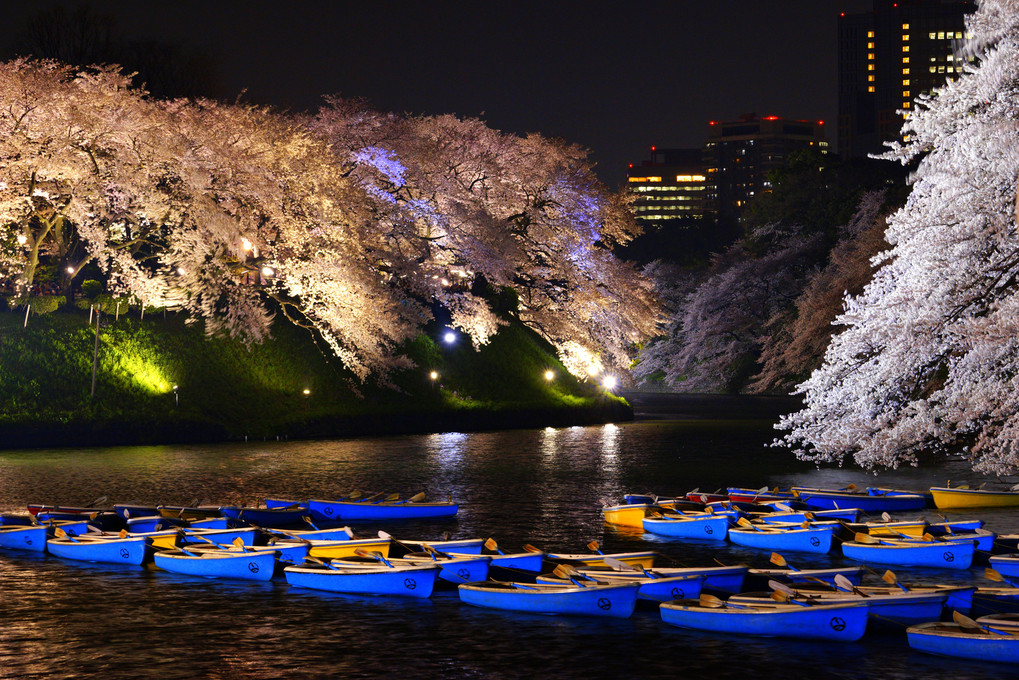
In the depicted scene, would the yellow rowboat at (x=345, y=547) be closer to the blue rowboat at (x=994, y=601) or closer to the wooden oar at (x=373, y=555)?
the wooden oar at (x=373, y=555)

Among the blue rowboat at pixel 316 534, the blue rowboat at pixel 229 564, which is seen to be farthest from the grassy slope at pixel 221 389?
A: the blue rowboat at pixel 229 564

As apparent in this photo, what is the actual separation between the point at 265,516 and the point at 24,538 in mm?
4157

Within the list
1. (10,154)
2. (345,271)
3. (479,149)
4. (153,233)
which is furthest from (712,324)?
(10,154)

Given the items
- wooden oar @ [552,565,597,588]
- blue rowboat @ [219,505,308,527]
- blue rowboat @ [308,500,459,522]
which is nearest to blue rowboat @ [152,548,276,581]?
blue rowboat @ [219,505,308,527]

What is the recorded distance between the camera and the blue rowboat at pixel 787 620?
1270 centimetres

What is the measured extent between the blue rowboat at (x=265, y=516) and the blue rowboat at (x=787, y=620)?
377 inches

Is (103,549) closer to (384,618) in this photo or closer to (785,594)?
(384,618)

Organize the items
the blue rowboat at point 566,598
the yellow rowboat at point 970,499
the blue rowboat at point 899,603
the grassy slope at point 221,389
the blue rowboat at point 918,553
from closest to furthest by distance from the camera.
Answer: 1. the blue rowboat at point 899,603
2. the blue rowboat at point 566,598
3. the blue rowboat at point 918,553
4. the yellow rowboat at point 970,499
5. the grassy slope at point 221,389

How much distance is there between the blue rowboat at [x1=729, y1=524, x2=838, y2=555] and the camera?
1805 centimetres

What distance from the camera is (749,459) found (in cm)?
3309

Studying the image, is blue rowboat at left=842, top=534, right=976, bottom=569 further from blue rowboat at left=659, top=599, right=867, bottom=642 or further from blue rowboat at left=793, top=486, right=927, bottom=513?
blue rowboat at left=793, top=486, right=927, bottom=513

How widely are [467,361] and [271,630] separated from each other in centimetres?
3552

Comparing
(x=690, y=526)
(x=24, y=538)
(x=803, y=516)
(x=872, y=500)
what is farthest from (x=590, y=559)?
(x=24, y=538)

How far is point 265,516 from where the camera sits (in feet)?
67.4
